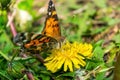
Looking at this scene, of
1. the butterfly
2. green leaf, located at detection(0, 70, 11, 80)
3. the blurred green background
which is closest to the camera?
the butterfly

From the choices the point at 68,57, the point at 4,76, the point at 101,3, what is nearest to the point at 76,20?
the point at 101,3

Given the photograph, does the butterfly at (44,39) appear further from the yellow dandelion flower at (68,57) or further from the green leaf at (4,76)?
the green leaf at (4,76)

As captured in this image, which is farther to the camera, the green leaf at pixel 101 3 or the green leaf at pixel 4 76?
the green leaf at pixel 101 3

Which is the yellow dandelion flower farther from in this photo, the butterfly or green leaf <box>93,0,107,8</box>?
green leaf <box>93,0,107,8</box>

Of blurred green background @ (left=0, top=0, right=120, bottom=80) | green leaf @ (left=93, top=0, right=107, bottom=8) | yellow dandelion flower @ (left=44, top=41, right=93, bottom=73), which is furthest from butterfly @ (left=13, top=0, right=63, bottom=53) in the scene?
green leaf @ (left=93, top=0, right=107, bottom=8)

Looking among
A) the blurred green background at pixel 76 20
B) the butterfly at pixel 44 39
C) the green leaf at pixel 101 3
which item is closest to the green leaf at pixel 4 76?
the butterfly at pixel 44 39

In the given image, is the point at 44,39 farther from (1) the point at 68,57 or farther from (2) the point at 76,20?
(2) the point at 76,20
